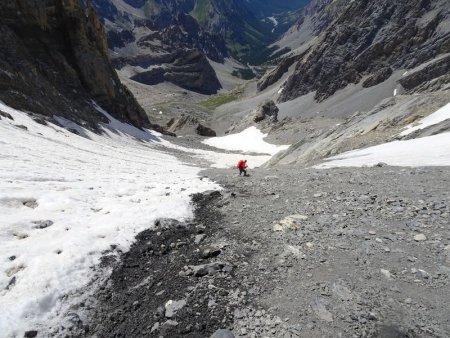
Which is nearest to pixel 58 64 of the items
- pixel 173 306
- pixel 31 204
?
pixel 31 204

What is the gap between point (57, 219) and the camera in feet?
37.9

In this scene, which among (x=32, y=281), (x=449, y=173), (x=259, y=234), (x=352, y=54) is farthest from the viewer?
(x=352, y=54)

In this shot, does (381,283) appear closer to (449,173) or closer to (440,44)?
(449,173)

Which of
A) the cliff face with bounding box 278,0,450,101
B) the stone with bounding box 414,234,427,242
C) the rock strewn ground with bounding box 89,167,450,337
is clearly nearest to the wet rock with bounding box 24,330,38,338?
the rock strewn ground with bounding box 89,167,450,337

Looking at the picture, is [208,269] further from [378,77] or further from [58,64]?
[378,77]

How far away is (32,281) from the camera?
805 cm

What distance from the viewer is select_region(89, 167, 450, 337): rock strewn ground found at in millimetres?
6949

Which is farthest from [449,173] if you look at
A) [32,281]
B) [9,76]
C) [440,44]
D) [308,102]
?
[308,102]

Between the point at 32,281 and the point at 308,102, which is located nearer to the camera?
the point at 32,281

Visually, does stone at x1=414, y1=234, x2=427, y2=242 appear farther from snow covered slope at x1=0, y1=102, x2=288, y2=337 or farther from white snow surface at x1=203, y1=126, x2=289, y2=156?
white snow surface at x1=203, y1=126, x2=289, y2=156

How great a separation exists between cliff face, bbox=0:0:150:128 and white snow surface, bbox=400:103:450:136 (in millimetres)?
37371

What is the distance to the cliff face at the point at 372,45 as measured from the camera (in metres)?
107

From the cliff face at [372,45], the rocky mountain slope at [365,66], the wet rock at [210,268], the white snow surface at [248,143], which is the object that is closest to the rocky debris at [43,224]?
the wet rock at [210,268]

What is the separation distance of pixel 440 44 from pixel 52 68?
10279 centimetres
